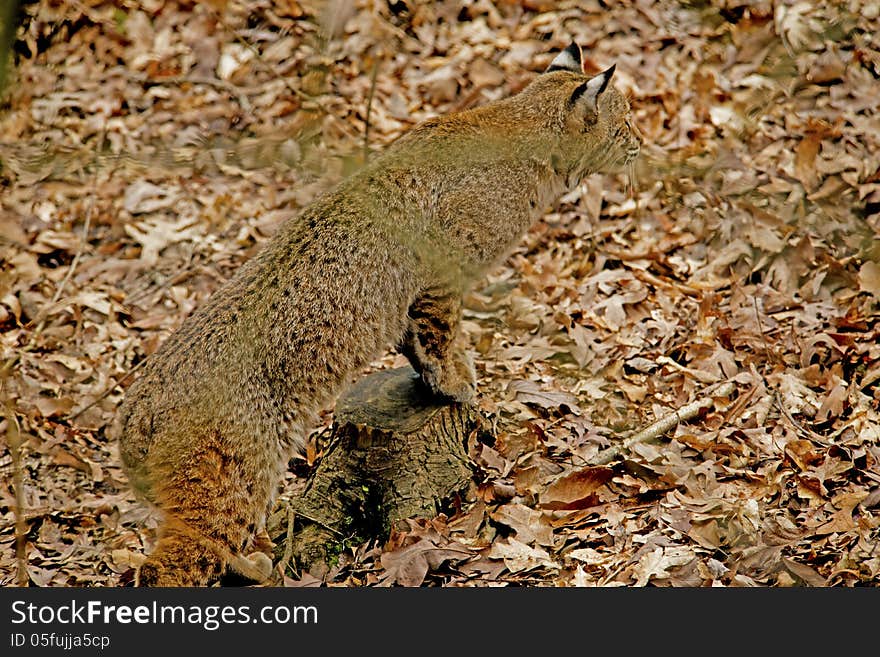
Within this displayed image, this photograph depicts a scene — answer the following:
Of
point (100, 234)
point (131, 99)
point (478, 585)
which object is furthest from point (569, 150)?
point (131, 99)

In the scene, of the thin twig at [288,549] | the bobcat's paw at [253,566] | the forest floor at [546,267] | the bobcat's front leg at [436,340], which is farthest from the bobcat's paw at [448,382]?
the bobcat's paw at [253,566]

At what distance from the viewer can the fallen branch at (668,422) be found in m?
5.30

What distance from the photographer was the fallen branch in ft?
17.4

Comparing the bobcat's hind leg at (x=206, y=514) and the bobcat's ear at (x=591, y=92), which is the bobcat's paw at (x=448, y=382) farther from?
the bobcat's ear at (x=591, y=92)

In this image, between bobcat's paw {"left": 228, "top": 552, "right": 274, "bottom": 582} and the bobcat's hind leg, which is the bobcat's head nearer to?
the bobcat's hind leg

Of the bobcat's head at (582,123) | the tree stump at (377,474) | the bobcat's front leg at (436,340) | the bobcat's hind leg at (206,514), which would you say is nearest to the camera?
the bobcat's hind leg at (206,514)

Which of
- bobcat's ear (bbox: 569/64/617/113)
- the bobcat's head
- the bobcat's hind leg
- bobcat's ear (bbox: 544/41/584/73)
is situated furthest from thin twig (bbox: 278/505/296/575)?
bobcat's ear (bbox: 544/41/584/73)

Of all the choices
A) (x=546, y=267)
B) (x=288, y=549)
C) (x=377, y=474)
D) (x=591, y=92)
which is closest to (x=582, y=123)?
(x=591, y=92)

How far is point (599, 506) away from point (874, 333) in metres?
2.23

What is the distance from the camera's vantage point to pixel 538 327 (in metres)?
6.85

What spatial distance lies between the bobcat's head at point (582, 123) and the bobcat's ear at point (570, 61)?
10 cm

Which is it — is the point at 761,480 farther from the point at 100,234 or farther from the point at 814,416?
the point at 100,234

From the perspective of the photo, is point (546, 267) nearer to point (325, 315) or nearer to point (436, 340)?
point (436, 340)

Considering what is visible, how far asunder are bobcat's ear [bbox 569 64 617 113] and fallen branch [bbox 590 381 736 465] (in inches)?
72.6
